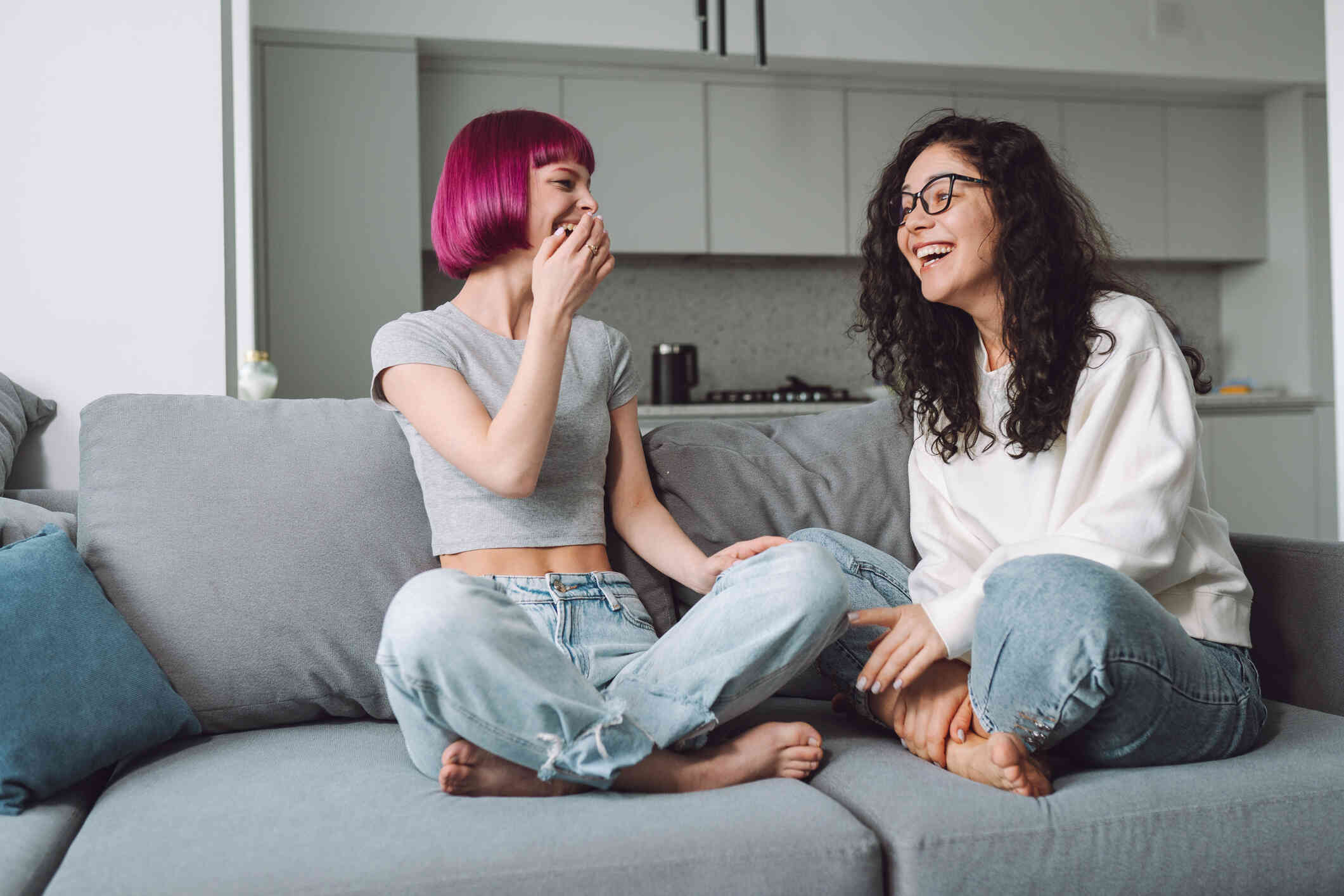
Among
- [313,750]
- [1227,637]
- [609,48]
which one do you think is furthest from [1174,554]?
[609,48]

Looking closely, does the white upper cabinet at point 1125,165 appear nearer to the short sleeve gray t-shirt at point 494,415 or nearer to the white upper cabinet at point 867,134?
the white upper cabinet at point 867,134

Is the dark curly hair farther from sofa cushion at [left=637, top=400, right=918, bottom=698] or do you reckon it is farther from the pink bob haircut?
the pink bob haircut

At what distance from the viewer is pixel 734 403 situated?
447cm

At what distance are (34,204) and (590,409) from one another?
1220mm

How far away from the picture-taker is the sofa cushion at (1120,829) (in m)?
1.13

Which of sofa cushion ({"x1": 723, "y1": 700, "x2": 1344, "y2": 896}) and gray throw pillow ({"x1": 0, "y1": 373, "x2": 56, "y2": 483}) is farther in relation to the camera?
gray throw pillow ({"x1": 0, "y1": 373, "x2": 56, "y2": 483})

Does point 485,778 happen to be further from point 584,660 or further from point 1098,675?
point 1098,675

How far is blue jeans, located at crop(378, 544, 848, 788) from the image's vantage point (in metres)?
1.12

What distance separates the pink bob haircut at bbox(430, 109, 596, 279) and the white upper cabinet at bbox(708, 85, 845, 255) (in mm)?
3052

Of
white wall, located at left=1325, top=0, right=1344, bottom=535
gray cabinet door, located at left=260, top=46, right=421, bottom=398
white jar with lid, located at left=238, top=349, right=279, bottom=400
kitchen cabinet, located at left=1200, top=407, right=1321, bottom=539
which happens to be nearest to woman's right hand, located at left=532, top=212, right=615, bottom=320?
white jar with lid, located at left=238, top=349, right=279, bottom=400

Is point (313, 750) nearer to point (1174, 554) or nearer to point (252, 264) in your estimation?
point (1174, 554)

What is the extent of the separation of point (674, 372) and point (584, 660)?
3.21m

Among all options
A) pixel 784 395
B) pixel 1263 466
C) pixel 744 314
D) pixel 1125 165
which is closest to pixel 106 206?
pixel 784 395

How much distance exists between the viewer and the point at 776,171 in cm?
467
